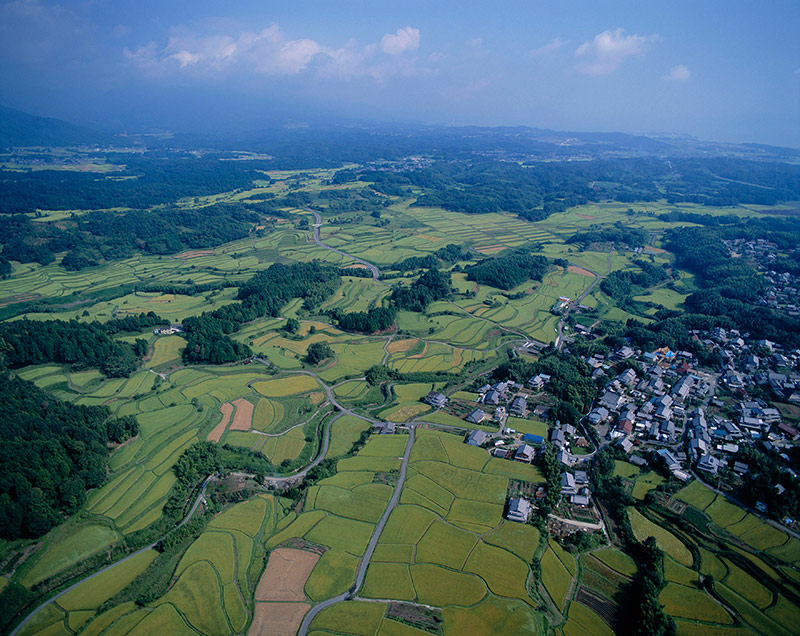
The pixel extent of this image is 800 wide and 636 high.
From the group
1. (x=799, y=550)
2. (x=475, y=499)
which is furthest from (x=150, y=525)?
(x=799, y=550)

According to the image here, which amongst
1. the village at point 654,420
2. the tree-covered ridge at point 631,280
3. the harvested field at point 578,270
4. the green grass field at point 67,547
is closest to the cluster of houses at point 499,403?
the village at point 654,420

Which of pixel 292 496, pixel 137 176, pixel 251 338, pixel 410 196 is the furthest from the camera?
pixel 137 176

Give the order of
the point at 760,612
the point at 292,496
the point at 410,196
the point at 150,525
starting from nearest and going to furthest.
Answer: the point at 760,612 < the point at 150,525 < the point at 292,496 < the point at 410,196

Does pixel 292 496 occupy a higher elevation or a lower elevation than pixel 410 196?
lower

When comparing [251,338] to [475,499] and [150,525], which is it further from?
[475,499]

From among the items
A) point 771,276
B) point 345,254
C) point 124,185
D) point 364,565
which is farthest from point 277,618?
point 124,185

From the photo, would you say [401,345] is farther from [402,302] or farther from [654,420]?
[654,420]

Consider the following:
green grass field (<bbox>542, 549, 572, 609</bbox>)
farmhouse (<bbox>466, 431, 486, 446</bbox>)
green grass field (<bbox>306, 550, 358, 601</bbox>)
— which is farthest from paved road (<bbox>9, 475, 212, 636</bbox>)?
green grass field (<bbox>542, 549, 572, 609</bbox>)
